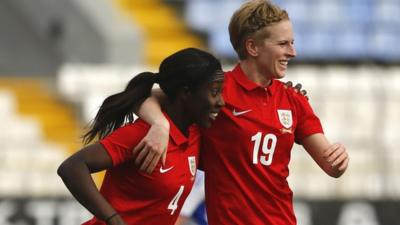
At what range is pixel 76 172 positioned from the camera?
4.41 m

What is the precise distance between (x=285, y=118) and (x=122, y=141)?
74cm

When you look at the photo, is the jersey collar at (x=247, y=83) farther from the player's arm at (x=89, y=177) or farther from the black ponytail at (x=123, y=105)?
the player's arm at (x=89, y=177)

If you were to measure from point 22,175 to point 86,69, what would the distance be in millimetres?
1892

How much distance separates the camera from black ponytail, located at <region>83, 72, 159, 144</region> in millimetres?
4719

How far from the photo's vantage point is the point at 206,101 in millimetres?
4586

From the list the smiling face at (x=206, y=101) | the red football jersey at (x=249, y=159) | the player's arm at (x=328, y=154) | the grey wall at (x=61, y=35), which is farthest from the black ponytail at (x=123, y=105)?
the grey wall at (x=61, y=35)

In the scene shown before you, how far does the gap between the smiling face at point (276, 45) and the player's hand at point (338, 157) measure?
1.16 feet

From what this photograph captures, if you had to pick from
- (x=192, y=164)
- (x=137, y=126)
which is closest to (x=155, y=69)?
(x=192, y=164)

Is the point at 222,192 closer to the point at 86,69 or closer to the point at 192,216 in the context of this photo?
the point at 192,216

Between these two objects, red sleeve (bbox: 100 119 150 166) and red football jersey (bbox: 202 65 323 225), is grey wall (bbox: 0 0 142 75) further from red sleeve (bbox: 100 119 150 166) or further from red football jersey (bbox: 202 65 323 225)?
red sleeve (bbox: 100 119 150 166)

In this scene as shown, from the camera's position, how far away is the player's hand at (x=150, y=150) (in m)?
4.50

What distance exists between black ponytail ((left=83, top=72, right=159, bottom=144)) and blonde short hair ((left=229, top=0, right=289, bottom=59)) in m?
0.45

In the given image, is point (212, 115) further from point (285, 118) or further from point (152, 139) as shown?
point (285, 118)

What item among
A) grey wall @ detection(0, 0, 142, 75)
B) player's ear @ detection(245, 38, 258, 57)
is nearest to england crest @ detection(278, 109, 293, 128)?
player's ear @ detection(245, 38, 258, 57)
